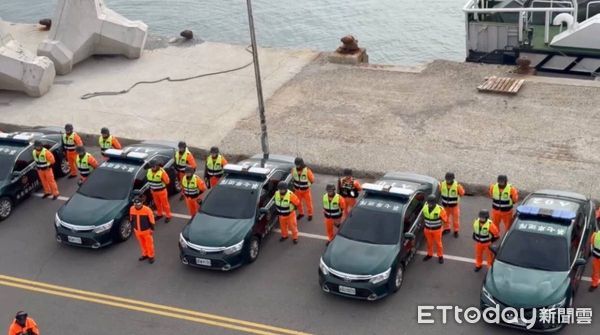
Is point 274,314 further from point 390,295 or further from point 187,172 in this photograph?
point 187,172

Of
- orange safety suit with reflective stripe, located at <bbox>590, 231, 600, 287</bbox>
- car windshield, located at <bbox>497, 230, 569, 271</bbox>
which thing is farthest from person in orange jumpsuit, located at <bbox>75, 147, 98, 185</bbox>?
orange safety suit with reflective stripe, located at <bbox>590, 231, 600, 287</bbox>

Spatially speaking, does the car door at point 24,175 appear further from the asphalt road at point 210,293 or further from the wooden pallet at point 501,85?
the wooden pallet at point 501,85

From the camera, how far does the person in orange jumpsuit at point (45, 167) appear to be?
17.1m

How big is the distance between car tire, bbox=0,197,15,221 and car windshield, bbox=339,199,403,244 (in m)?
7.65

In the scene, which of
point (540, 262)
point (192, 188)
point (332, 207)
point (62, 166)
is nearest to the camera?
point (540, 262)

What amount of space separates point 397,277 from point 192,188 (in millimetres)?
4792

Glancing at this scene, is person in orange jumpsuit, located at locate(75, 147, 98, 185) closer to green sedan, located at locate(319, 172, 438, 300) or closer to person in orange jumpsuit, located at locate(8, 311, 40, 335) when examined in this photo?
person in orange jumpsuit, located at locate(8, 311, 40, 335)

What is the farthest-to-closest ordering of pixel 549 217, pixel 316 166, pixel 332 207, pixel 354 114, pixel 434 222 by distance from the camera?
1. pixel 354 114
2. pixel 316 166
3. pixel 332 207
4. pixel 434 222
5. pixel 549 217

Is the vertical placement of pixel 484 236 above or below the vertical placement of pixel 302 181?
below

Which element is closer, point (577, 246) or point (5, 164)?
point (577, 246)

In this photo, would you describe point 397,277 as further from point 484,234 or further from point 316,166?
point 316,166

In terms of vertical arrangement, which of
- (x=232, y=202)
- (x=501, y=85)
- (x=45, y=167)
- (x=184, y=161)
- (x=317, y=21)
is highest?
(x=45, y=167)

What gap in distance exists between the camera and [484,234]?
13484 millimetres

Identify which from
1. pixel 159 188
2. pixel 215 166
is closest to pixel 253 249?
pixel 159 188
